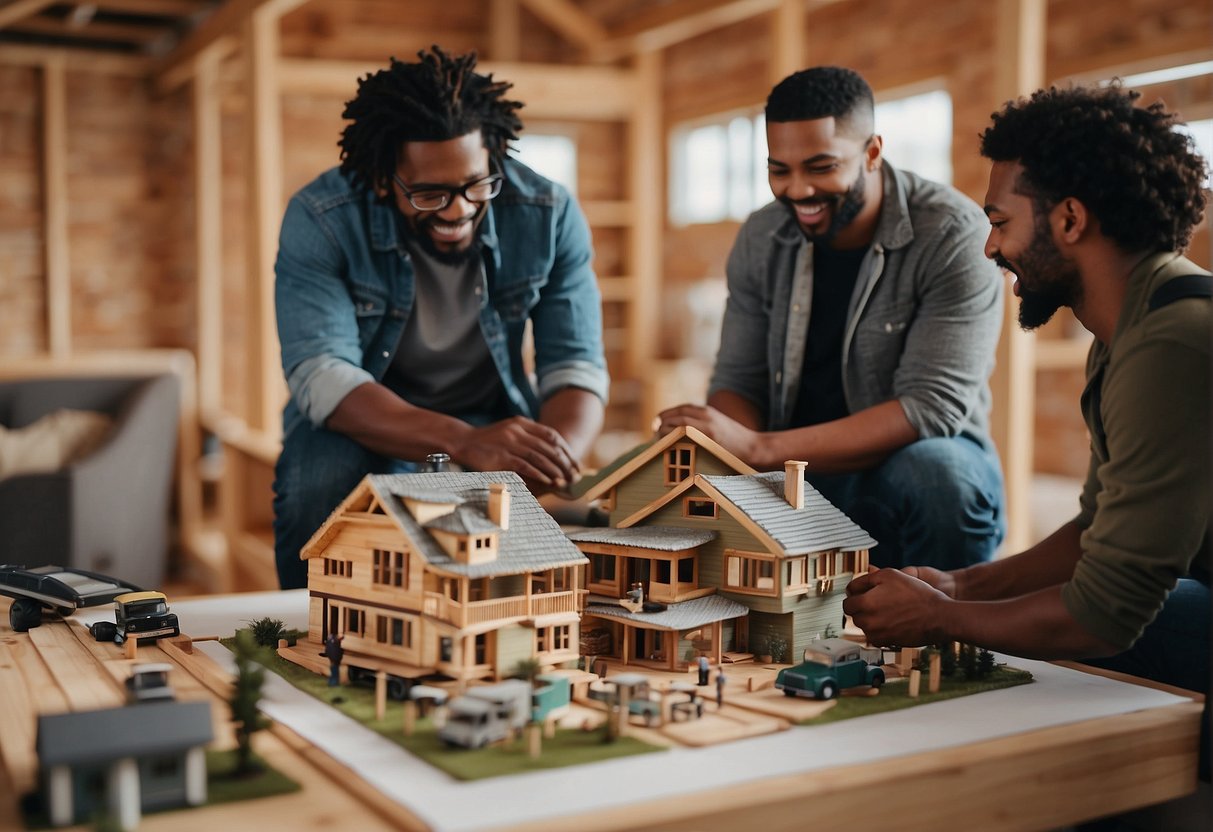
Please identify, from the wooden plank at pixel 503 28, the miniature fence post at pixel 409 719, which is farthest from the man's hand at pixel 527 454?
the wooden plank at pixel 503 28

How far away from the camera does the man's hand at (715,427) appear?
1.97 meters

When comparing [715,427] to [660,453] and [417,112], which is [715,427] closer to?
[660,453]

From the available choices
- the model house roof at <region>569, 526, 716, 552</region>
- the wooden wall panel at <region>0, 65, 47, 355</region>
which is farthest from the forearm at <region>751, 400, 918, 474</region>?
the wooden wall panel at <region>0, 65, 47, 355</region>

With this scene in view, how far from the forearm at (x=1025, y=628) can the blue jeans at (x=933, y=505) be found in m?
0.66

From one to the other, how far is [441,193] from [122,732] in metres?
1.31

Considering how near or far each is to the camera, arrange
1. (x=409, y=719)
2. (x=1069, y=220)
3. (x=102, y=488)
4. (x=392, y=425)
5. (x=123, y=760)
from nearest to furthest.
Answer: (x=123, y=760), (x=409, y=719), (x=1069, y=220), (x=392, y=425), (x=102, y=488)

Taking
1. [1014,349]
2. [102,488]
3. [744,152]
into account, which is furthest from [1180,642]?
[744,152]

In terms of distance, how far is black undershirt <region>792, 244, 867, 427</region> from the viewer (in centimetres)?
244

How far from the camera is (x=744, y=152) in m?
6.32

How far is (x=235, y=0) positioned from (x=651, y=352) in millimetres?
2807

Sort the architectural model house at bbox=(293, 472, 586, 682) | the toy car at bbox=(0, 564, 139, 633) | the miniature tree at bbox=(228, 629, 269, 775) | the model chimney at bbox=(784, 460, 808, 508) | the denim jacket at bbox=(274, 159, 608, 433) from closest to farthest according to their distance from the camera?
the miniature tree at bbox=(228, 629, 269, 775), the architectural model house at bbox=(293, 472, 586, 682), the model chimney at bbox=(784, 460, 808, 508), the toy car at bbox=(0, 564, 139, 633), the denim jacket at bbox=(274, 159, 608, 433)

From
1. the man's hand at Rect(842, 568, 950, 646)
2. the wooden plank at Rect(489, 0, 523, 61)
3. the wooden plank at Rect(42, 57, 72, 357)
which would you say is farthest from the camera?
the wooden plank at Rect(489, 0, 523, 61)

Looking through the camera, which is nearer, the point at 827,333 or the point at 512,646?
the point at 512,646

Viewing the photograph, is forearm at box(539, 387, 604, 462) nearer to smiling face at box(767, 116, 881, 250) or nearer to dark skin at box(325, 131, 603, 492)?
dark skin at box(325, 131, 603, 492)
